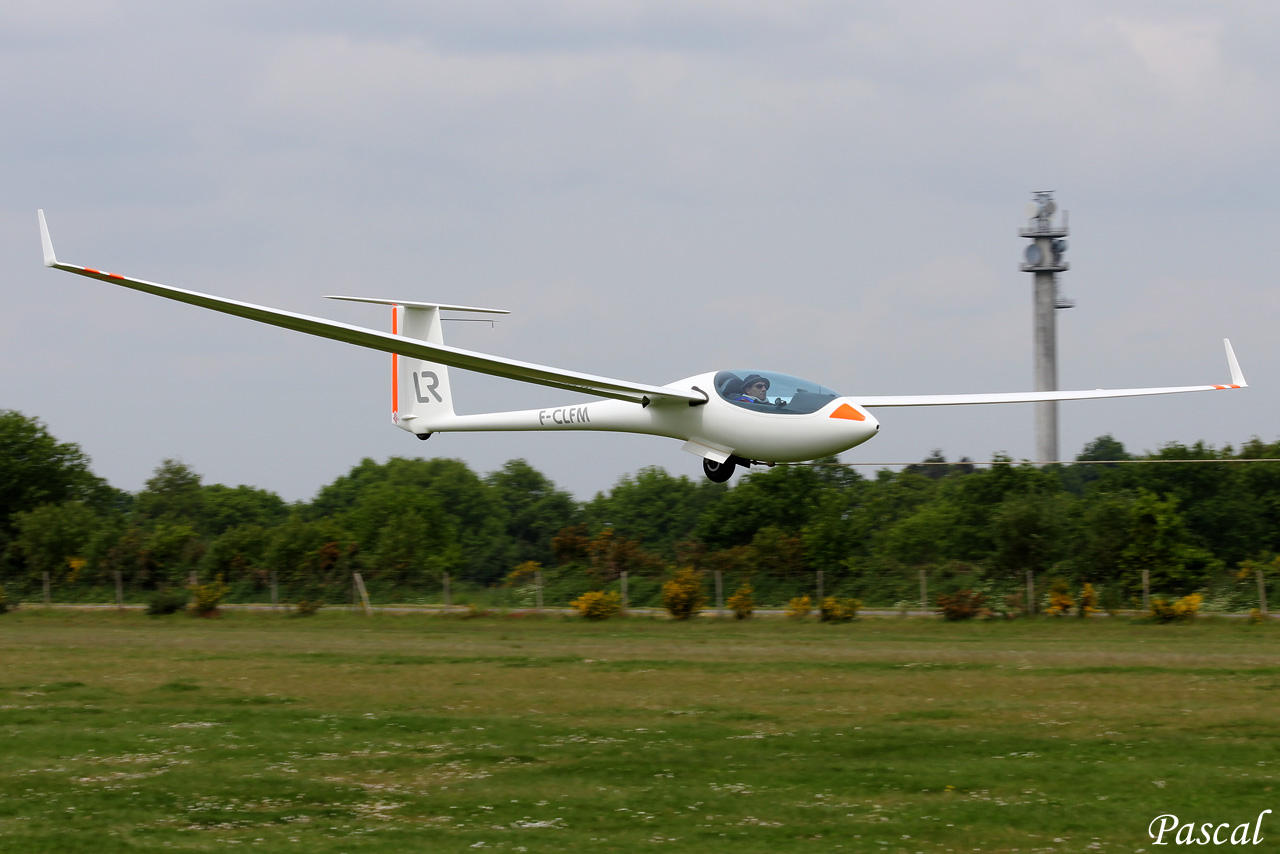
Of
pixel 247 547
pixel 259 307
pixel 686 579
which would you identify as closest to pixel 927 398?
pixel 259 307

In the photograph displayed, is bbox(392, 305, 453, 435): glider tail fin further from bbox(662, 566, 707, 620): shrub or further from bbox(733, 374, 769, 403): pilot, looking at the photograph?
bbox(662, 566, 707, 620): shrub

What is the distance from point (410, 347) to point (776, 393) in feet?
13.5

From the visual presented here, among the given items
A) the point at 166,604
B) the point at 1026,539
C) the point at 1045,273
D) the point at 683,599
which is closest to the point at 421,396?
the point at 683,599

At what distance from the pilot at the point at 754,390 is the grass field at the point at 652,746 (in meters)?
4.83

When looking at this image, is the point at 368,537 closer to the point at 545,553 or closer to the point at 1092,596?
the point at 545,553

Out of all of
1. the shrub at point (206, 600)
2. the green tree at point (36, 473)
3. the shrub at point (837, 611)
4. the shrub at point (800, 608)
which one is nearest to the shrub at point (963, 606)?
the shrub at point (837, 611)

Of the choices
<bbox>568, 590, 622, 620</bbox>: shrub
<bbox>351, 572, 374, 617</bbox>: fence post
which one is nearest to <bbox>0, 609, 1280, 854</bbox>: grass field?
<bbox>568, 590, 622, 620</bbox>: shrub

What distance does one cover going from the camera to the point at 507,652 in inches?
1378

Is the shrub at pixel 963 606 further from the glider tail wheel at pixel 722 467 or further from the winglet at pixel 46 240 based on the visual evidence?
the winglet at pixel 46 240

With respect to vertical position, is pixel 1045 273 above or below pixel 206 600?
above

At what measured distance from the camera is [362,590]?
51125 mm

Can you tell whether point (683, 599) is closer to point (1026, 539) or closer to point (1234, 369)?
point (1026, 539)

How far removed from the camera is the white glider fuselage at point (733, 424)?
14156 mm

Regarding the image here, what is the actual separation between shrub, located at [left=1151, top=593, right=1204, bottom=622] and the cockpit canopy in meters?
28.5
